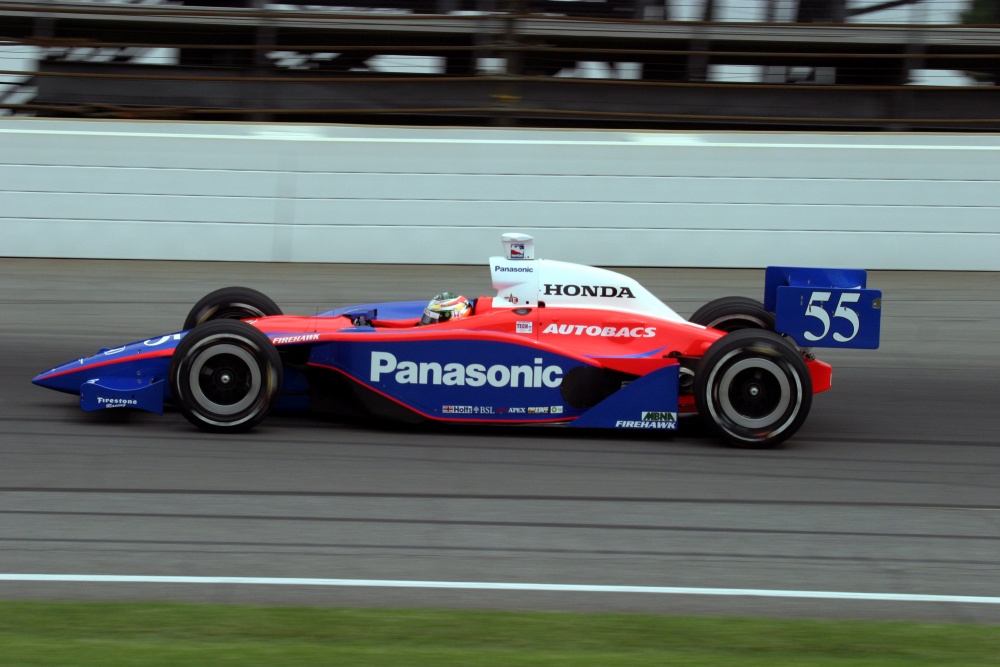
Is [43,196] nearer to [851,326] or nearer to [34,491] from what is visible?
[34,491]

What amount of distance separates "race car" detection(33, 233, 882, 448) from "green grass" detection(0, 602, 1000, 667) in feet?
7.27

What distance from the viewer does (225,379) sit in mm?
6109

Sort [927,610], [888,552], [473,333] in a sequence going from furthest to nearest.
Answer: [473,333]
[888,552]
[927,610]

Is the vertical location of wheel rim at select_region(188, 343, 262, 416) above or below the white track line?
above

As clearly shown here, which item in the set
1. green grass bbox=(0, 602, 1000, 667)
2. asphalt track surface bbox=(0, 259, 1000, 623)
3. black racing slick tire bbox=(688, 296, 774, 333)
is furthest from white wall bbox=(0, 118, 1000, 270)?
green grass bbox=(0, 602, 1000, 667)

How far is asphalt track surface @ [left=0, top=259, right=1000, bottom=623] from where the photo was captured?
4367mm

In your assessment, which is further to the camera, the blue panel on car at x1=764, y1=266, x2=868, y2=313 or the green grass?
the blue panel on car at x1=764, y1=266, x2=868, y2=313

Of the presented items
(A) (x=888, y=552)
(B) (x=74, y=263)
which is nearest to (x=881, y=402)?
(A) (x=888, y=552)

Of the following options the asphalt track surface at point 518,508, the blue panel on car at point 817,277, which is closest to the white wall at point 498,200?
the asphalt track surface at point 518,508

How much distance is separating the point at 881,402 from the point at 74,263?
25.6 feet

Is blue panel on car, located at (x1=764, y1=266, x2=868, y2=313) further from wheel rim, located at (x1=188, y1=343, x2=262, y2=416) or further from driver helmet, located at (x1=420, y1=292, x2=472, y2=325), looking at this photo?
wheel rim, located at (x1=188, y1=343, x2=262, y2=416)

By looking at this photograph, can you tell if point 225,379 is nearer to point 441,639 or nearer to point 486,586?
point 486,586

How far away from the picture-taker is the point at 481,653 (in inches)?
143

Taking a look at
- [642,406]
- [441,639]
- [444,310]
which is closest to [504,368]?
[444,310]
